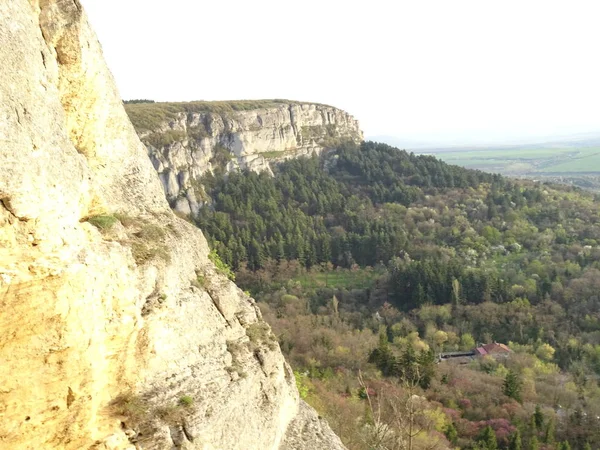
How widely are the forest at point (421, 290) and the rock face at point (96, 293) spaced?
21.2 ft

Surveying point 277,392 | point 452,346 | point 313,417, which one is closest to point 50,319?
point 277,392

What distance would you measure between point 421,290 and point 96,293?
49651 mm

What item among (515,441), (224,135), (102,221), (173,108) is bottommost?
(515,441)

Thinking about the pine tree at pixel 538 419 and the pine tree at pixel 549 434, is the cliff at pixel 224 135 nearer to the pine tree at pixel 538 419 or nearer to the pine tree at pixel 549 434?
the pine tree at pixel 538 419

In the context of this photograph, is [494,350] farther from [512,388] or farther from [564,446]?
[564,446]

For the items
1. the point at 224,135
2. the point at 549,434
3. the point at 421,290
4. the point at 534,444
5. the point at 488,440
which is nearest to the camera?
the point at 534,444

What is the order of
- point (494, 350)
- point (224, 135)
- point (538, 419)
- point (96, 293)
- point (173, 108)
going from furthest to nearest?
point (224, 135) → point (173, 108) → point (494, 350) → point (538, 419) → point (96, 293)

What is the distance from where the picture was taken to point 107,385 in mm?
11938

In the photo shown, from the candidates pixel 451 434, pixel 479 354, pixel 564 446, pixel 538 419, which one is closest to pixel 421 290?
pixel 479 354

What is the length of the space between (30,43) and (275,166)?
84182 mm

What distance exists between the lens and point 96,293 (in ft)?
35.1

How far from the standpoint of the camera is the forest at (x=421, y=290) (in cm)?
3209

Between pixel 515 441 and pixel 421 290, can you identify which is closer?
pixel 515 441

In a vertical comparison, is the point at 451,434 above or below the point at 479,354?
above
